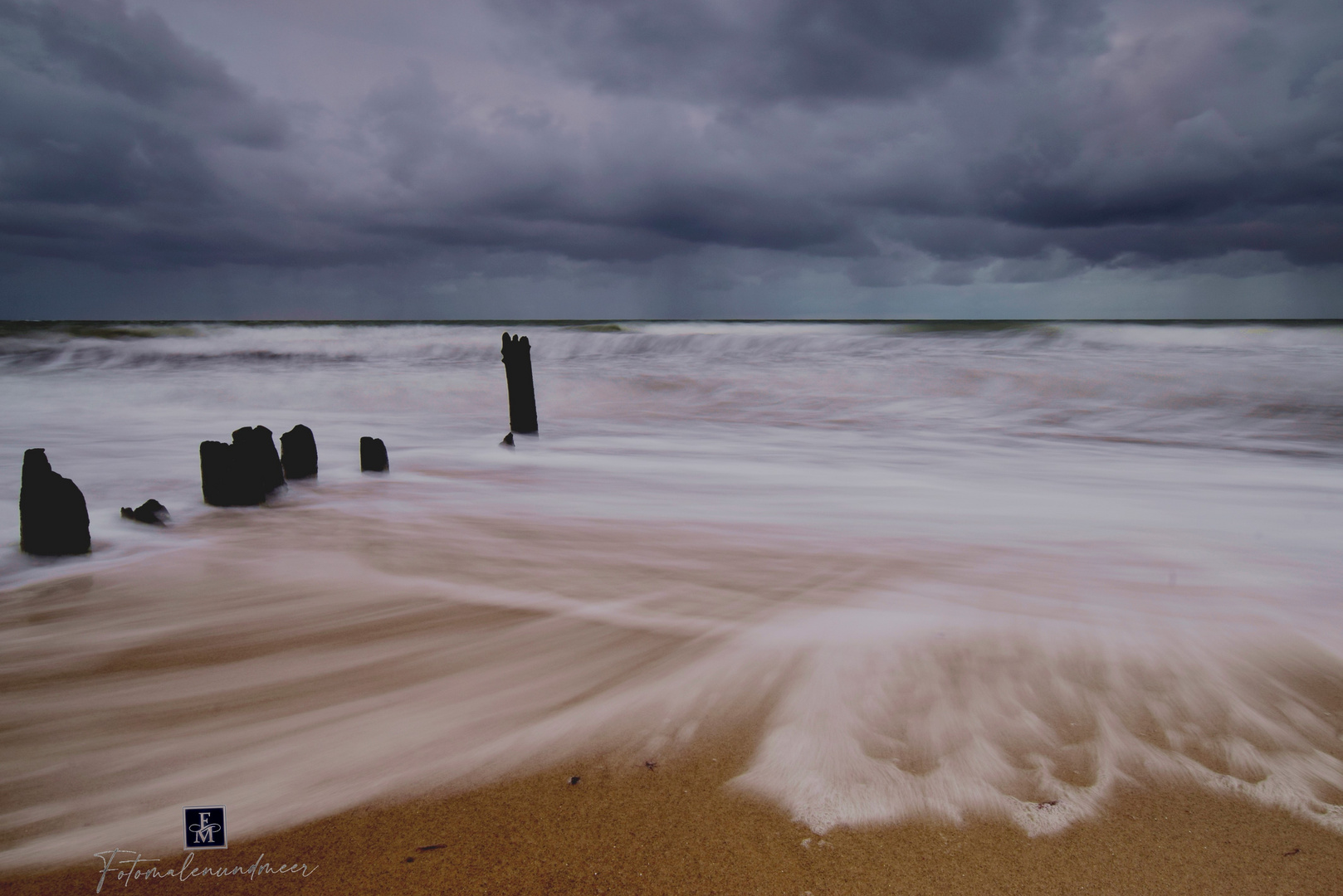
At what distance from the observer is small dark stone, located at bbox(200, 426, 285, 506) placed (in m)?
4.59

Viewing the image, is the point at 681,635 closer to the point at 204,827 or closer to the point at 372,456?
the point at 204,827

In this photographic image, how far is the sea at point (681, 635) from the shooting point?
1.67m

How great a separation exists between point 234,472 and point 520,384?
12.7 feet

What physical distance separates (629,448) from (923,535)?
4.30 m

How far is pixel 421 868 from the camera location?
1.37m

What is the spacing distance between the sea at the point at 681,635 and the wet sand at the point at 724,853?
0.22ft

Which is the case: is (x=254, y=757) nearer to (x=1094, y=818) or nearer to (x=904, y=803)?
(x=904, y=803)

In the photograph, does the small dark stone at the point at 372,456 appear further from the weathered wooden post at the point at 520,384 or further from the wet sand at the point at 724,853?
the wet sand at the point at 724,853

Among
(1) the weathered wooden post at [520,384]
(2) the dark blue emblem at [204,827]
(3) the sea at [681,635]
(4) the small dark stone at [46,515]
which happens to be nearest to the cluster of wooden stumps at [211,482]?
(4) the small dark stone at [46,515]

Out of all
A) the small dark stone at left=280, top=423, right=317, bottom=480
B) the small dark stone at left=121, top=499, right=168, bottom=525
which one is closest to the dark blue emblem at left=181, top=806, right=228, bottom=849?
the small dark stone at left=121, top=499, right=168, bottom=525

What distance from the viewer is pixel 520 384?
8.26 meters

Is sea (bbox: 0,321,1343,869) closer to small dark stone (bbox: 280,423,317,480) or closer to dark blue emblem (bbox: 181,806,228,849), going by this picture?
dark blue emblem (bbox: 181,806,228,849)

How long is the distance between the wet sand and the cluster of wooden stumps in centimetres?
261
